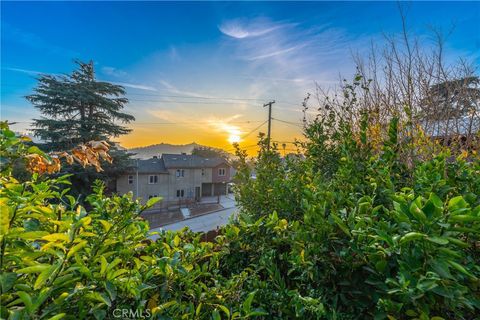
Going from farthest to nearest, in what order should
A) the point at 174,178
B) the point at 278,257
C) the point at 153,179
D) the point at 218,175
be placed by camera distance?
the point at 218,175 → the point at 174,178 → the point at 153,179 → the point at 278,257

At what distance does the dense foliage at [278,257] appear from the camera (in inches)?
25.5

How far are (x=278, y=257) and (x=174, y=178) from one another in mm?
19214

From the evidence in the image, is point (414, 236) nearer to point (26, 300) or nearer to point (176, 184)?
point (26, 300)

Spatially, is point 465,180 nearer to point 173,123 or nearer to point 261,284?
point 261,284

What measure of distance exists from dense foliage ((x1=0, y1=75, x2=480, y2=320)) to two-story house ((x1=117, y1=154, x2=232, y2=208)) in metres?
16.1

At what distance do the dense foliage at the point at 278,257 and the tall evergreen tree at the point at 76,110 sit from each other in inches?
561

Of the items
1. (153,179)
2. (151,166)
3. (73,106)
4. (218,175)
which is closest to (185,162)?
(151,166)

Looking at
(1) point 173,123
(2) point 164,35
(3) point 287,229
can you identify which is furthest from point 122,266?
(1) point 173,123

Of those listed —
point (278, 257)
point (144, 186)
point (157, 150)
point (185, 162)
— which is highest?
point (157, 150)

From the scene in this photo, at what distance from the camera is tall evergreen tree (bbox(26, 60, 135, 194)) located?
12.9 m

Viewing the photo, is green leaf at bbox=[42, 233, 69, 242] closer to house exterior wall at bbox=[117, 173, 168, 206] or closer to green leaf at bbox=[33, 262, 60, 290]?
A: green leaf at bbox=[33, 262, 60, 290]

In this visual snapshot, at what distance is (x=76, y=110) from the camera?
45.0 feet

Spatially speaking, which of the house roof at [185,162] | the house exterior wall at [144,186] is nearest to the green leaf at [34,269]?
the house exterior wall at [144,186]

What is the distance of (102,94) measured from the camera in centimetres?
1398
